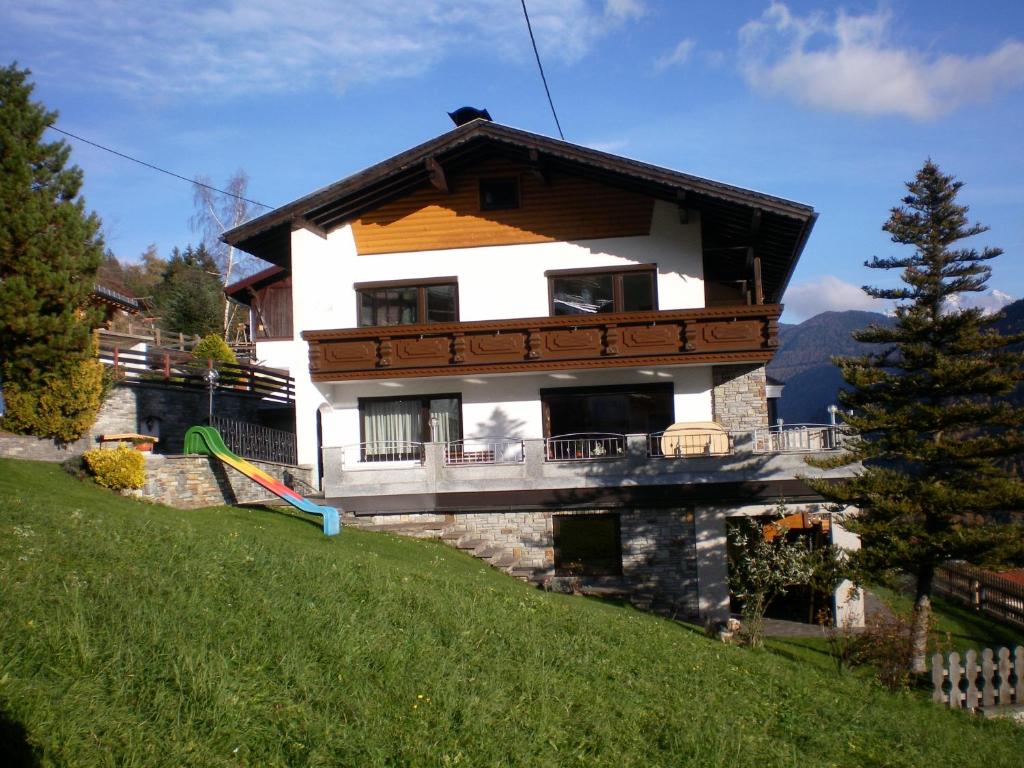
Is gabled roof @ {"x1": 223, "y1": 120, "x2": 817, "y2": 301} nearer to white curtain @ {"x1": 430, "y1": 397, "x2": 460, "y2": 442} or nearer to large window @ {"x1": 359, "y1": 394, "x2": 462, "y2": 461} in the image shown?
large window @ {"x1": 359, "y1": 394, "x2": 462, "y2": 461}

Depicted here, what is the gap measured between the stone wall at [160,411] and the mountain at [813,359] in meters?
55.1

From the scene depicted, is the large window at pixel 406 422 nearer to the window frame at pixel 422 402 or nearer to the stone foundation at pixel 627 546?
the window frame at pixel 422 402

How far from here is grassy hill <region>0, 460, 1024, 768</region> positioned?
5.75 metres

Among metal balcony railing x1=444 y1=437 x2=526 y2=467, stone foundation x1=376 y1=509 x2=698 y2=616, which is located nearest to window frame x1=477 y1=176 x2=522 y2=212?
metal balcony railing x1=444 y1=437 x2=526 y2=467

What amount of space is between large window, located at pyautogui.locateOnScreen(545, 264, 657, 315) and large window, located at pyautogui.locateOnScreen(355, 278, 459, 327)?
8.23ft

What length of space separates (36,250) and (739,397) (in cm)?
1513

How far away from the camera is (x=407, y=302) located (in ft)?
72.4

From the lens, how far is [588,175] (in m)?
21.3

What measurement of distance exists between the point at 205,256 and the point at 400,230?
39456 millimetres

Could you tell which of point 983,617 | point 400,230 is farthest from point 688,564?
point 400,230

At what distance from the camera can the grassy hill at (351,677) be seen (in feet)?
18.9

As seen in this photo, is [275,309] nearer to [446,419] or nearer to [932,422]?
[446,419]

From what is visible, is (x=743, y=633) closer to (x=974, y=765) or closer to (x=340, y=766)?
(x=974, y=765)

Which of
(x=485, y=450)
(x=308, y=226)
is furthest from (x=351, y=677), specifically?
(x=308, y=226)
